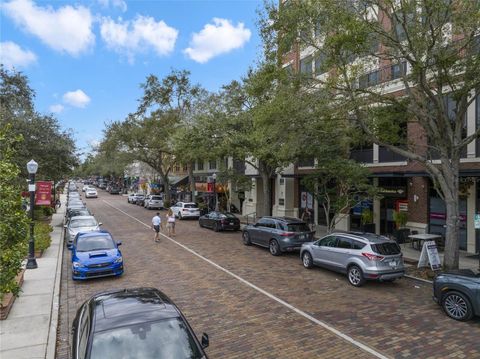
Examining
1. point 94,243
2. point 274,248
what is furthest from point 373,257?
point 94,243

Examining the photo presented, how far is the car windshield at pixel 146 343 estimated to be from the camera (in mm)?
4625

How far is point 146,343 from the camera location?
15.6 feet

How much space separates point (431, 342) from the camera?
24.1ft

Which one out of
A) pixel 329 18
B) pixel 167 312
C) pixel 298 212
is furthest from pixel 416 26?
pixel 298 212

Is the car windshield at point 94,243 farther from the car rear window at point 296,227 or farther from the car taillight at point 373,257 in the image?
the car taillight at point 373,257

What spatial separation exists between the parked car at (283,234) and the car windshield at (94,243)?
677 centimetres

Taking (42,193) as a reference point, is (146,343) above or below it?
below

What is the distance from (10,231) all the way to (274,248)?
1181cm

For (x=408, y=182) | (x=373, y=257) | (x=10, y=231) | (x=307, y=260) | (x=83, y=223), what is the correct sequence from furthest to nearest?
(x=408, y=182) → (x=83, y=223) → (x=307, y=260) → (x=373, y=257) → (x=10, y=231)

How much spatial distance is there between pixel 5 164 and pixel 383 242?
995cm

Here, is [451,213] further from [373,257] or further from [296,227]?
[296,227]

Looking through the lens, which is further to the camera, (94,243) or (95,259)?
(94,243)

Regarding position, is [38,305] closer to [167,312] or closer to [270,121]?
[167,312]

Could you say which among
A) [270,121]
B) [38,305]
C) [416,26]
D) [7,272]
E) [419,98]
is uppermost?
[416,26]
